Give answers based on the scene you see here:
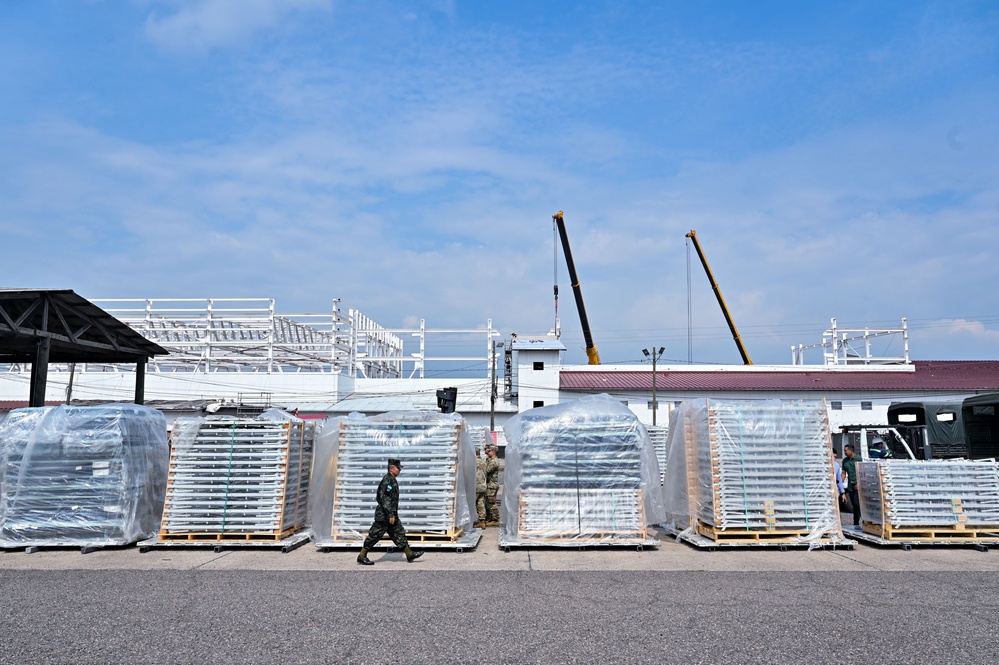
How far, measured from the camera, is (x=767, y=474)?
11648 millimetres

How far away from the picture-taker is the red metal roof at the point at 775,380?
140 ft

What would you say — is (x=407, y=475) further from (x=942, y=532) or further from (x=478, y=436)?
(x=478, y=436)

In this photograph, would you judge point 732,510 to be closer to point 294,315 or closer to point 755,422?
point 755,422

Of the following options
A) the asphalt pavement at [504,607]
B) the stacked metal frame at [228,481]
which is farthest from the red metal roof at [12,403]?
the asphalt pavement at [504,607]

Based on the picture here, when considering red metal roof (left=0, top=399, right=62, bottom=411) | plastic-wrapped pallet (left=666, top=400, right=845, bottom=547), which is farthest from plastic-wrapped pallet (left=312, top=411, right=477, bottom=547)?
red metal roof (left=0, top=399, right=62, bottom=411)

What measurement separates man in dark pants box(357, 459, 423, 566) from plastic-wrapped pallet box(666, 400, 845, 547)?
16.1 feet

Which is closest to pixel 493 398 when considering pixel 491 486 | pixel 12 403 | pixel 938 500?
pixel 491 486

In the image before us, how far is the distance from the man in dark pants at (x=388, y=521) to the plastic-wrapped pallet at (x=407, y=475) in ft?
3.14

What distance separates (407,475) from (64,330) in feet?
45.1

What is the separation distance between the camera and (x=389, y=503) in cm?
1067

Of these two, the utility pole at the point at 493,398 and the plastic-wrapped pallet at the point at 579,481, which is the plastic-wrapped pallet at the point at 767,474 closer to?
→ the plastic-wrapped pallet at the point at 579,481

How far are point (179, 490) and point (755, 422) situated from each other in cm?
939

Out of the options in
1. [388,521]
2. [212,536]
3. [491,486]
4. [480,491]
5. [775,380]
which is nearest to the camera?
[388,521]

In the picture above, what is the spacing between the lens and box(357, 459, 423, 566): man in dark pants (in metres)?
10.6
